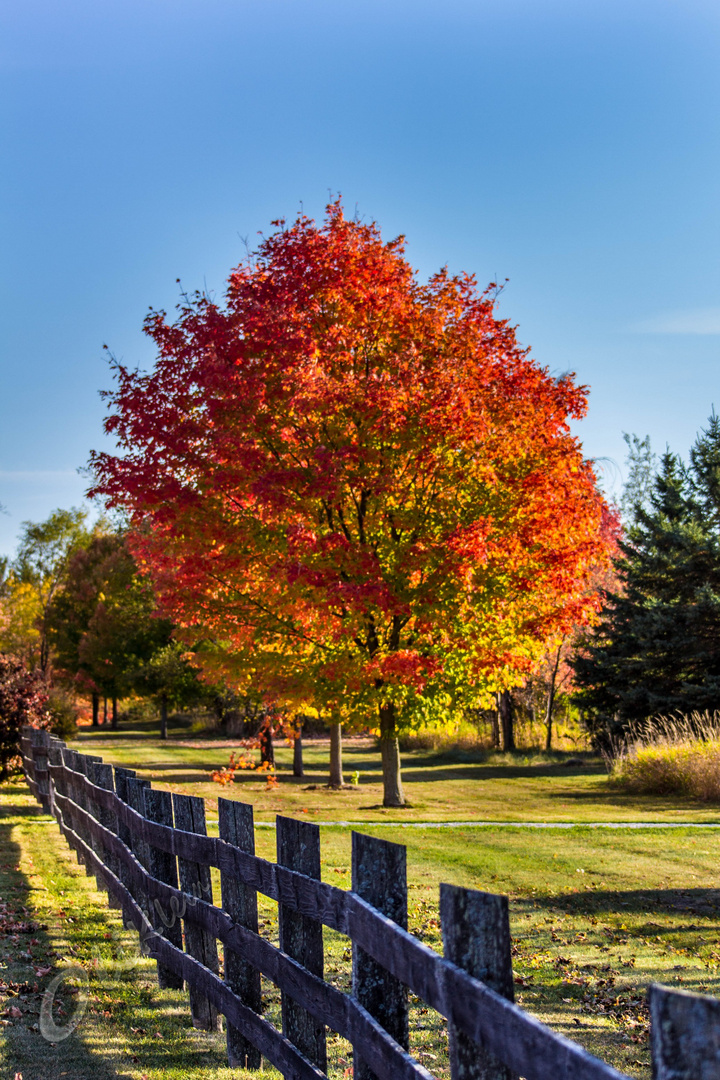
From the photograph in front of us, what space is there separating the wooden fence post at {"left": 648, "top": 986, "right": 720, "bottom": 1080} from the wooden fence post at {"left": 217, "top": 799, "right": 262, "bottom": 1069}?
10.9 ft

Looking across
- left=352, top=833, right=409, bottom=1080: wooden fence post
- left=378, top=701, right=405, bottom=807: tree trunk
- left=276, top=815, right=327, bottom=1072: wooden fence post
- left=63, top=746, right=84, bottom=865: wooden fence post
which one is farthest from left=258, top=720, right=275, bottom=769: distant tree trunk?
left=352, top=833, right=409, bottom=1080: wooden fence post

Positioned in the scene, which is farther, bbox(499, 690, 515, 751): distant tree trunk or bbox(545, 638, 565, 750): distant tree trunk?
bbox(545, 638, 565, 750): distant tree trunk

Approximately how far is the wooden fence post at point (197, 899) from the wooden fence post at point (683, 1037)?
13.7 ft

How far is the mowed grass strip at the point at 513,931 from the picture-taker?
17.1ft

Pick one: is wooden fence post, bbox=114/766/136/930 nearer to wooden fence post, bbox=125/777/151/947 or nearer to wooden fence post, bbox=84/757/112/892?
wooden fence post, bbox=125/777/151/947

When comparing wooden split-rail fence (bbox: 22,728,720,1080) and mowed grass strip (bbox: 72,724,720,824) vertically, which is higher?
wooden split-rail fence (bbox: 22,728,720,1080)

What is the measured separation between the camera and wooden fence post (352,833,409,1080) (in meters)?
3.29

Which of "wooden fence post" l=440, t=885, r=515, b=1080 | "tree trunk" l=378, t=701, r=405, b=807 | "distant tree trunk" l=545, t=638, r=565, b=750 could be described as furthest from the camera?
"distant tree trunk" l=545, t=638, r=565, b=750

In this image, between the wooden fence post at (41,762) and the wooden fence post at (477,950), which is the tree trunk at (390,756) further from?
the wooden fence post at (477,950)

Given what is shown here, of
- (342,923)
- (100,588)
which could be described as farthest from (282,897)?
(100,588)

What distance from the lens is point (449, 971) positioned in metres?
2.53

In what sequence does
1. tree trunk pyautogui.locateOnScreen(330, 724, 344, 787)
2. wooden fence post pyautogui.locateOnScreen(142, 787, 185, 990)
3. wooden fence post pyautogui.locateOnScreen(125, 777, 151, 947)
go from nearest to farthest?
wooden fence post pyautogui.locateOnScreen(142, 787, 185, 990) → wooden fence post pyautogui.locateOnScreen(125, 777, 151, 947) → tree trunk pyautogui.locateOnScreen(330, 724, 344, 787)

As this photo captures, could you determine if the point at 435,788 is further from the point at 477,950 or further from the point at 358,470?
the point at 477,950

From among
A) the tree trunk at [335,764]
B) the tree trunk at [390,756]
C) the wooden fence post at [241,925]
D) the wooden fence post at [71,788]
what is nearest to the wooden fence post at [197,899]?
the wooden fence post at [241,925]
